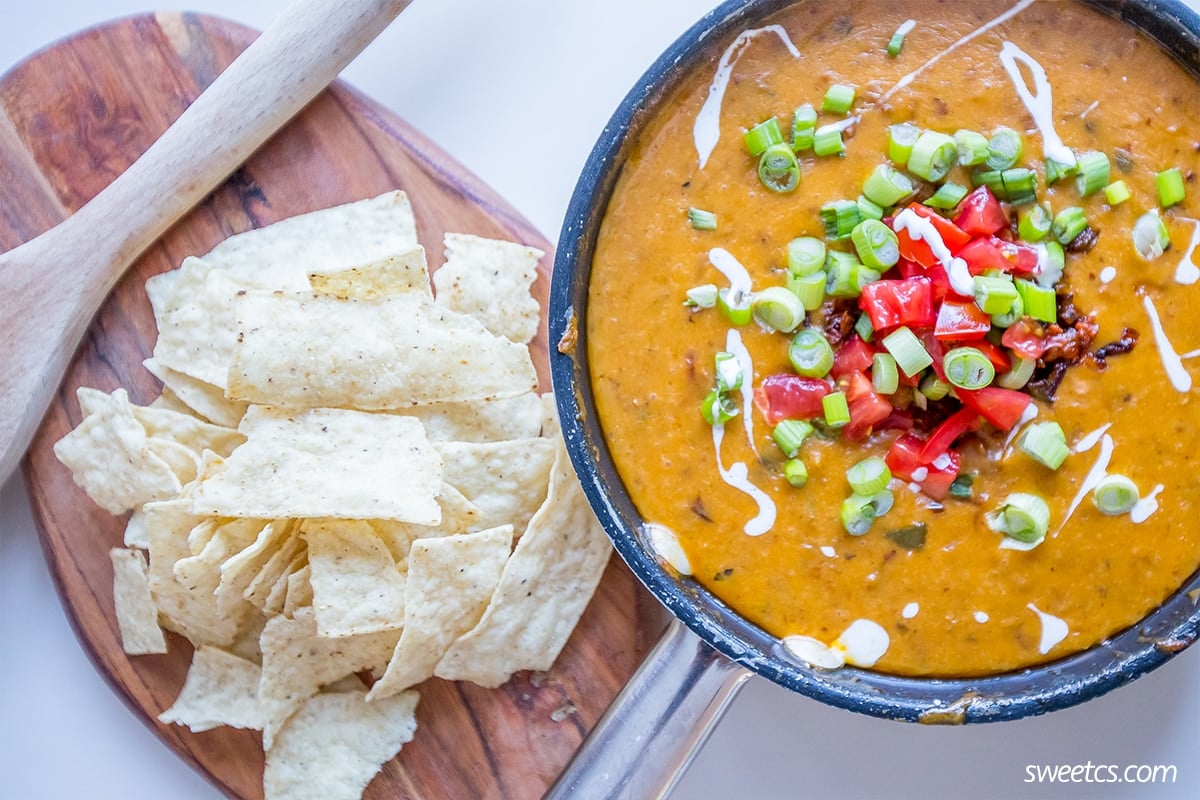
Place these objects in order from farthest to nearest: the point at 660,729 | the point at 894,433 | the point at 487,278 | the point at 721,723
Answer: the point at 721,723
the point at 487,278
the point at 660,729
the point at 894,433

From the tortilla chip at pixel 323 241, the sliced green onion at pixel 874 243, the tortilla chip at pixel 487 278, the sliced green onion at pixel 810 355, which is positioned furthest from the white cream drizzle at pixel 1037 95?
the tortilla chip at pixel 323 241

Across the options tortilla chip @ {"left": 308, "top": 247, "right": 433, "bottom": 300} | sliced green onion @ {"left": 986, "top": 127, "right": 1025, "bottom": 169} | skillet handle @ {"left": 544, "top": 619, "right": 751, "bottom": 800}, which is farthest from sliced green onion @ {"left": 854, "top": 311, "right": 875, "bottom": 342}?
tortilla chip @ {"left": 308, "top": 247, "right": 433, "bottom": 300}

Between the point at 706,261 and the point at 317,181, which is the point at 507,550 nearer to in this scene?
the point at 706,261

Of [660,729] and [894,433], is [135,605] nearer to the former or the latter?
[660,729]

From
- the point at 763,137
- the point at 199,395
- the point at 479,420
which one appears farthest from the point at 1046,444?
the point at 199,395

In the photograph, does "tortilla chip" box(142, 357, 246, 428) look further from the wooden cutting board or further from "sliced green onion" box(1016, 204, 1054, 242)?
"sliced green onion" box(1016, 204, 1054, 242)

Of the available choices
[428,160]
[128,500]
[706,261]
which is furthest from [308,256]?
[706,261]
